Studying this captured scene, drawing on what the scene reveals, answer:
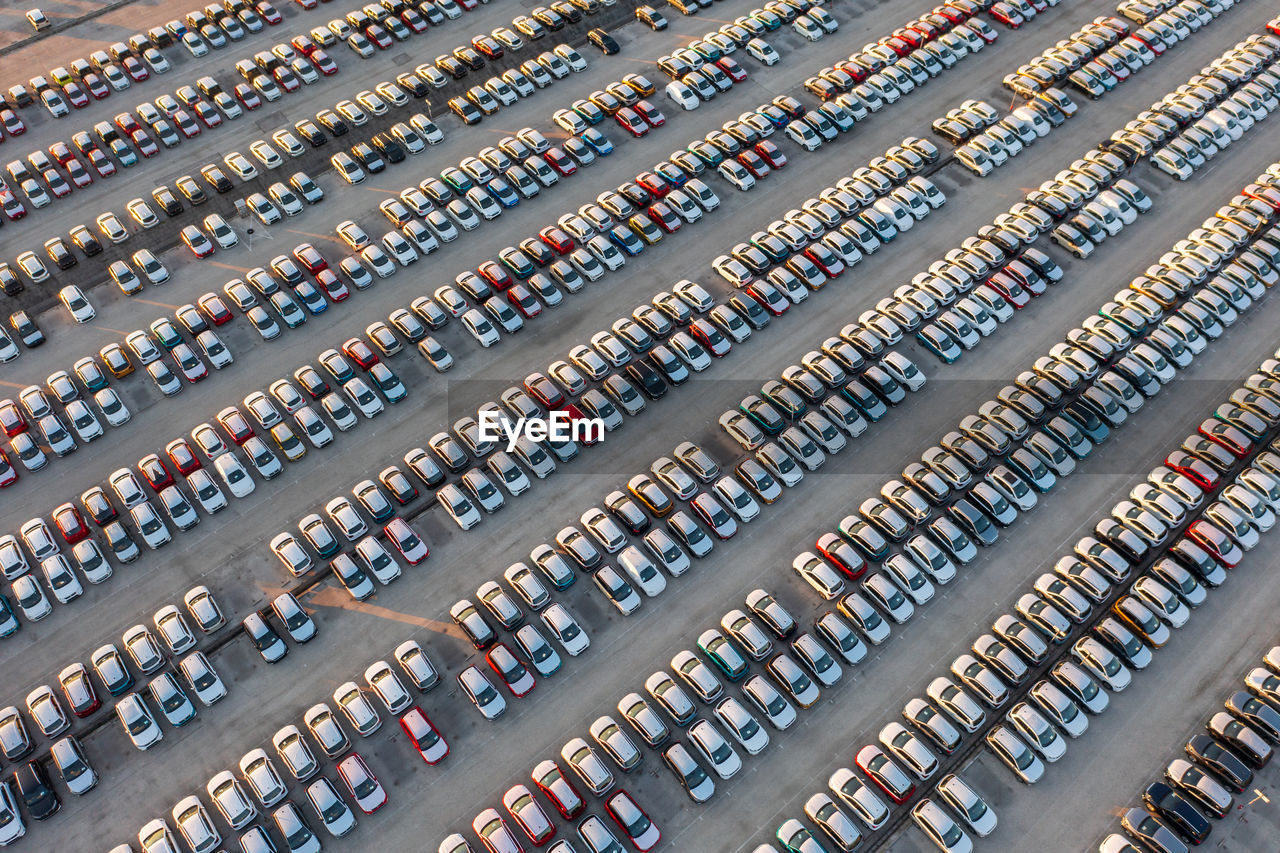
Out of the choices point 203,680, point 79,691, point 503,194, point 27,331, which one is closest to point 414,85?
point 503,194

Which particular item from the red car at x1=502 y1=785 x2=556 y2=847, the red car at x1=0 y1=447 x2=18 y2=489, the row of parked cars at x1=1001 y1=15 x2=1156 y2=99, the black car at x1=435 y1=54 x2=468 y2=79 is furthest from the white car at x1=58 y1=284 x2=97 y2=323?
the row of parked cars at x1=1001 y1=15 x2=1156 y2=99

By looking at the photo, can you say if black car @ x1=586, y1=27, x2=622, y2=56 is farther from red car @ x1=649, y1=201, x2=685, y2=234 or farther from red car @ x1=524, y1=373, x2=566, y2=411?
red car @ x1=524, y1=373, x2=566, y2=411

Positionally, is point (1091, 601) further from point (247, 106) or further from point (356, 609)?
point (247, 106)

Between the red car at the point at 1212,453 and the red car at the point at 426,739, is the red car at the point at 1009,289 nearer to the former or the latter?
the red car at the point at 1212,453

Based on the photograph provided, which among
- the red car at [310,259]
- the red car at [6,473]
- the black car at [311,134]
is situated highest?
the black car at [311,134]

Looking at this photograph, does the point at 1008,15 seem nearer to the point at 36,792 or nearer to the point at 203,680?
the point at 203,680

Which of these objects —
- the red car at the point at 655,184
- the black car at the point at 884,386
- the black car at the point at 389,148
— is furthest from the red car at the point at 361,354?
the black car at the point at 884,386
